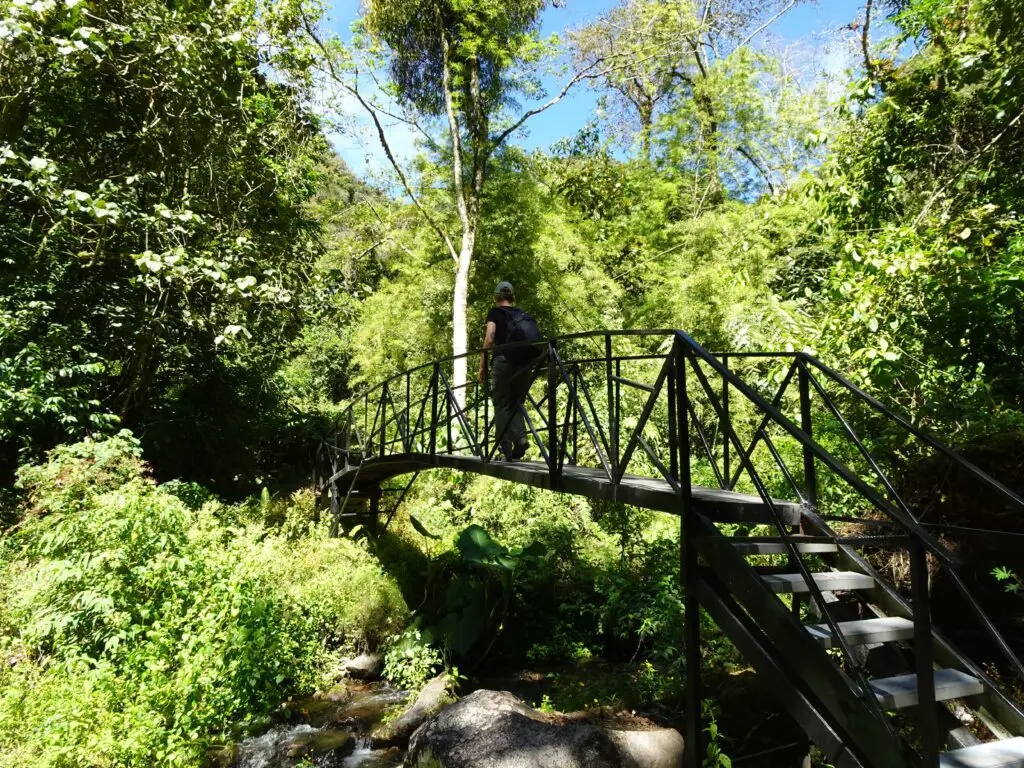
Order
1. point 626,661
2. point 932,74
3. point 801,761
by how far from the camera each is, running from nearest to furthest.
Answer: point 801,761 → point 932,74 → point 626,661

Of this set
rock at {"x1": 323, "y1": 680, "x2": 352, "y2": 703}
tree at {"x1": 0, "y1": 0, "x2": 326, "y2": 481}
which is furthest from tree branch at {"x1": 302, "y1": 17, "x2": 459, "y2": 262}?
rock at {"x1": 323, "y1": 680, "x2": 352, "y2": 703}

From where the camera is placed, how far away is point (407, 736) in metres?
5.46

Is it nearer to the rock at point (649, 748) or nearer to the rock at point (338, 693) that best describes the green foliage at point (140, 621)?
the rock at point (338, 693)

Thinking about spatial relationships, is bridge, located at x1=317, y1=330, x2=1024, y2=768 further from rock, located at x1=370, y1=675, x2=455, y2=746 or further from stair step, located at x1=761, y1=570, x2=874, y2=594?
rock, located at x1=370, y1=675, x2=455, y2=746

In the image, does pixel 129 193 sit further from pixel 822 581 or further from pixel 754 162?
pixel 754 162

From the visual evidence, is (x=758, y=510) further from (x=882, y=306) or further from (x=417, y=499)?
(x=417, y=499)

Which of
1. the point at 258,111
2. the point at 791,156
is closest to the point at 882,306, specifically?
the point at 258,111

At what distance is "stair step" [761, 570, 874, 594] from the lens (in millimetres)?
3016

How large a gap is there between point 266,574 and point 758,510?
209 inches

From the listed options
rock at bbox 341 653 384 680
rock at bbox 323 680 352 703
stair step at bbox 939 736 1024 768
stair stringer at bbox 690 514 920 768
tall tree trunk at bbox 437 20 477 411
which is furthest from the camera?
tall tree trunk at bbox 437 20 477 411

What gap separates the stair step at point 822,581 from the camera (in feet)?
9.89

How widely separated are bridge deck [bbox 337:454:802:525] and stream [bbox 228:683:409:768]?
241 centimetres

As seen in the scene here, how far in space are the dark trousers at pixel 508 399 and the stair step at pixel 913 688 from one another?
3.24 meters

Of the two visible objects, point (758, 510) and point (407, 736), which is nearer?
point (758, 510)
